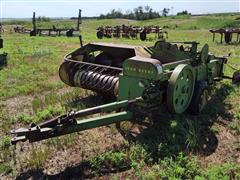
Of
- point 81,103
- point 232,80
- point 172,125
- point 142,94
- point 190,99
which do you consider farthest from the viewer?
point 232,80

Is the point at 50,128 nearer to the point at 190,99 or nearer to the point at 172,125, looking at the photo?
the point at 172,125

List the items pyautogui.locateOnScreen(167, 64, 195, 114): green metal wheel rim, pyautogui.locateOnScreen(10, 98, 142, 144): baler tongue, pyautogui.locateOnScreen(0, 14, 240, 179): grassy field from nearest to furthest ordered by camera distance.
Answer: pyautogui.locateOnScreen(10, 98, 142, 144): baler tongue → pyautogui.locateOnScreen(0, 14, 240, 179): grassy field → pyautogui.locateOnScreen(167, 64, 195, 114): green metal wheel rim

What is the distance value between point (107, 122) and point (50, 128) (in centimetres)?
80

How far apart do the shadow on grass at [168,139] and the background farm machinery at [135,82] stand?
22cm

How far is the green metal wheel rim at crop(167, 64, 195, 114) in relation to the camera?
5634 millimetres

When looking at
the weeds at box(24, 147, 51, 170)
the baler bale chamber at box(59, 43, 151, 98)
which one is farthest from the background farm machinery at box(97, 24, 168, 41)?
the weeds at box(24, 147, 51, 170)

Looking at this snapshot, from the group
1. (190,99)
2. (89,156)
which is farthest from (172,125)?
(89,156)

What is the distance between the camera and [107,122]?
507cm

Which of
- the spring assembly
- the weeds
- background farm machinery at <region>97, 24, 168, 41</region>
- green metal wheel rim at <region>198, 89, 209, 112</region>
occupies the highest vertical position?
background farm machinery at <region>97, 24, 168, 41</region>

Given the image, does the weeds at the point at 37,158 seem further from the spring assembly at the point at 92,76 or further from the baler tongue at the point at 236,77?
the baler tongue at the point at 236,77

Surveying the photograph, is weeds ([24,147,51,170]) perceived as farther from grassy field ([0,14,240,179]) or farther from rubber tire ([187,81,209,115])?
rubber tire ([187,81,209,115])

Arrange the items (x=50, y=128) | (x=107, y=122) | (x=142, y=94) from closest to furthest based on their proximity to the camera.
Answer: (x=50, y=128) → (x=107, y=122) → (x=142, y=94)

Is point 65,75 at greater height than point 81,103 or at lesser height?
greater

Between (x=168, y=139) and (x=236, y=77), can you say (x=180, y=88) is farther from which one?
(x=236, y=77)
